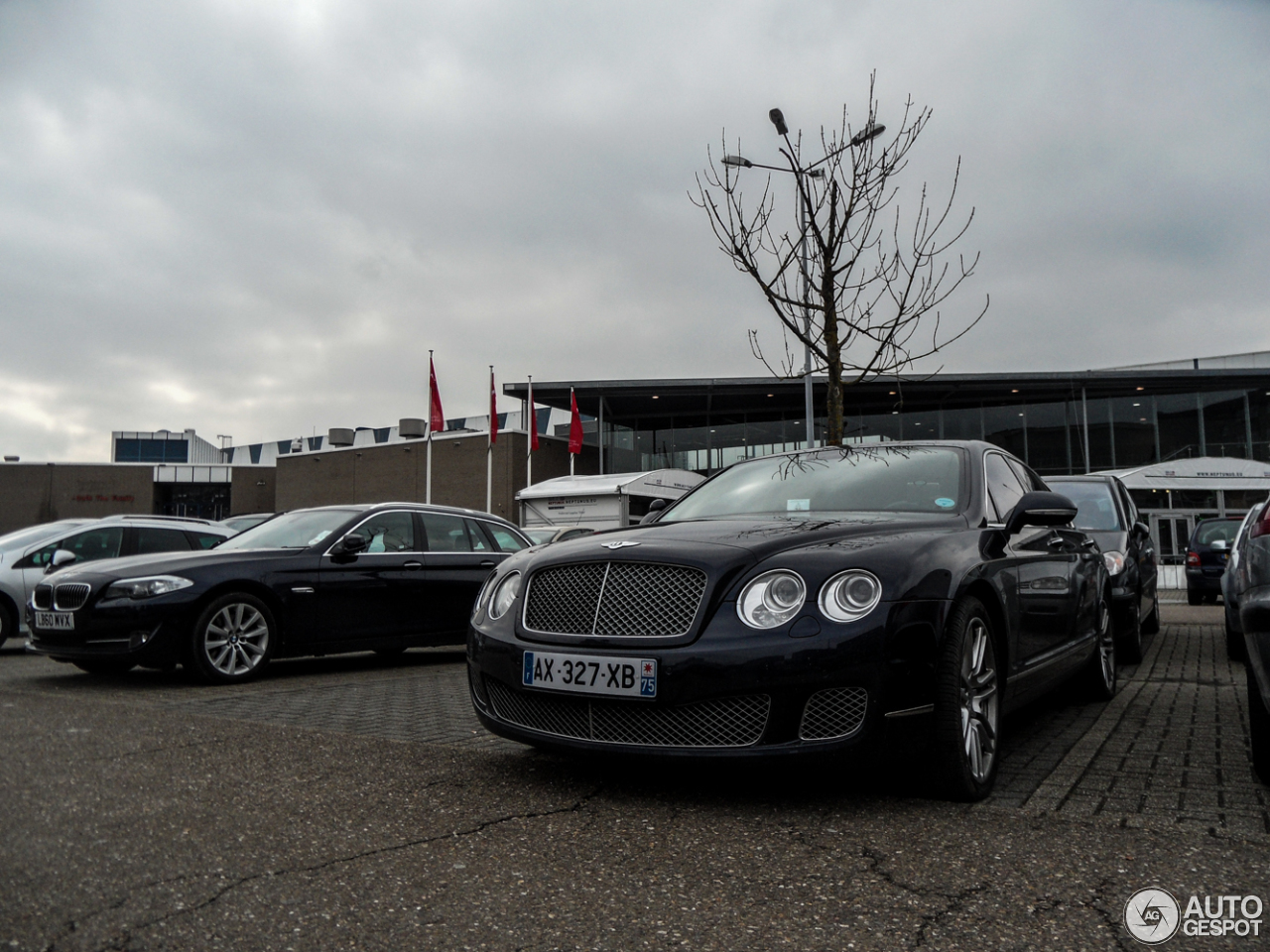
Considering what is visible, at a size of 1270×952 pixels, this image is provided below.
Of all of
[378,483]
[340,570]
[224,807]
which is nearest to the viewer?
[224,807]

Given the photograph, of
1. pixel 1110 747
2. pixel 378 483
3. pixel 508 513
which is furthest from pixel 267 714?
pixel 378 483

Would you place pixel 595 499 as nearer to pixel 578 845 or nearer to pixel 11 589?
pixel 11 589

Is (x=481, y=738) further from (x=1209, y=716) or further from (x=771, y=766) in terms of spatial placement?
(x=1209, y=716)

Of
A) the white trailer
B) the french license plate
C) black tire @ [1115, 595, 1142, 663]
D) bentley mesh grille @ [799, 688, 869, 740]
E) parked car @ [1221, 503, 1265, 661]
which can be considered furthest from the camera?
the white trailer

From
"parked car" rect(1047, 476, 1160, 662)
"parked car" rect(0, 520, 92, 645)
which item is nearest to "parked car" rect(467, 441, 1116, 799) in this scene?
"parked car" rect(1047, 476, 1160, 662)

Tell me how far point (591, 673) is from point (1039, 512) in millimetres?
2278

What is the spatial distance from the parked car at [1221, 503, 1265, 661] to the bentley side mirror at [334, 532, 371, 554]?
631cm

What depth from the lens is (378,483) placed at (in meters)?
44.3

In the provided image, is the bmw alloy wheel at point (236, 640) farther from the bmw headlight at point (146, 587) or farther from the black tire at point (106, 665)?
the black tire at point (106, 665)

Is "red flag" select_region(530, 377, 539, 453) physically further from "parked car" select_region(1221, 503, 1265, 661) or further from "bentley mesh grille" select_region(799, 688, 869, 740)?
"bentley mesh grille" select_region(799, 688, 869, 740)

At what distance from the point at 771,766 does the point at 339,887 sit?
1.45 meters

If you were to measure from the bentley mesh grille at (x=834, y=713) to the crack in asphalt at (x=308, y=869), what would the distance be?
90cm

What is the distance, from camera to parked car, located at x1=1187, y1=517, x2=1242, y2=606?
1722 centimetres

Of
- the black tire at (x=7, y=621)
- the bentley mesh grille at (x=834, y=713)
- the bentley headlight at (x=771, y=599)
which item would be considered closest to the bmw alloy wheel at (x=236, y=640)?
the black tire at (x=7, y=621)
